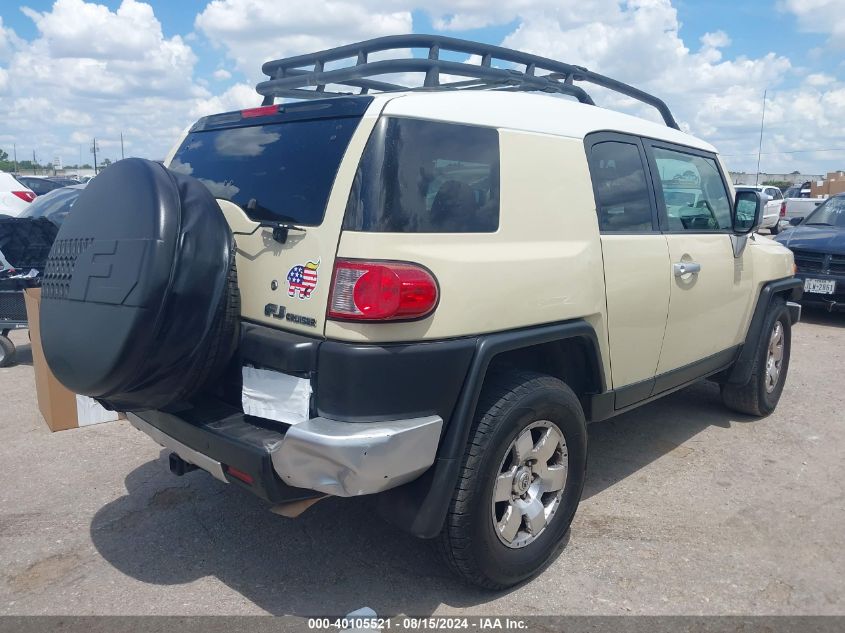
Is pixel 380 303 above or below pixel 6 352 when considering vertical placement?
above

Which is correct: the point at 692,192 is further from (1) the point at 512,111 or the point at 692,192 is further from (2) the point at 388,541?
(2) the point at 388,541

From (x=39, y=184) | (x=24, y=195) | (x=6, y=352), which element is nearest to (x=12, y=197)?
(x=24, y=195)

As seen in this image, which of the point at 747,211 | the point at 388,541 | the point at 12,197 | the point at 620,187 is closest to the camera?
the point at 388,541

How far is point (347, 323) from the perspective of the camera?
2.48 meters

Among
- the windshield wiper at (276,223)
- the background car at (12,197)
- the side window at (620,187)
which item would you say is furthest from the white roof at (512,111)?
the background car at (12,197)

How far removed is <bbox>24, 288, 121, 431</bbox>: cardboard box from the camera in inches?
189

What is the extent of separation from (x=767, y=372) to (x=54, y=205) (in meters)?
7.92

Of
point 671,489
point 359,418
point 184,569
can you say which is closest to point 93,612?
point 184,569

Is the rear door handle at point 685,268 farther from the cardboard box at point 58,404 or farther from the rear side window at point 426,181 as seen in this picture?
the cardboard box at point 58,404

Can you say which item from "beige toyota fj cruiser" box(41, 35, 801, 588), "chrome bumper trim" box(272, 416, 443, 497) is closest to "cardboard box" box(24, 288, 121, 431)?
"beige toyota fj cruiser" box(41, 35, 801, 588)

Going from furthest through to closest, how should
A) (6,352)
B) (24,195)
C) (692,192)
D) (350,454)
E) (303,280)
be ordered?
(24,195), (6,352), (692,192), (303,280), (350,454)

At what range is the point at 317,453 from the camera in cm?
237

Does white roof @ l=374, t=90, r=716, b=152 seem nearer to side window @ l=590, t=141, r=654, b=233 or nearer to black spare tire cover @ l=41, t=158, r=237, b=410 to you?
side window @ l=590, t=141, r=654, b=233

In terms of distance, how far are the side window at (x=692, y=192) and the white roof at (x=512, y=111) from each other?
1.15 ft
